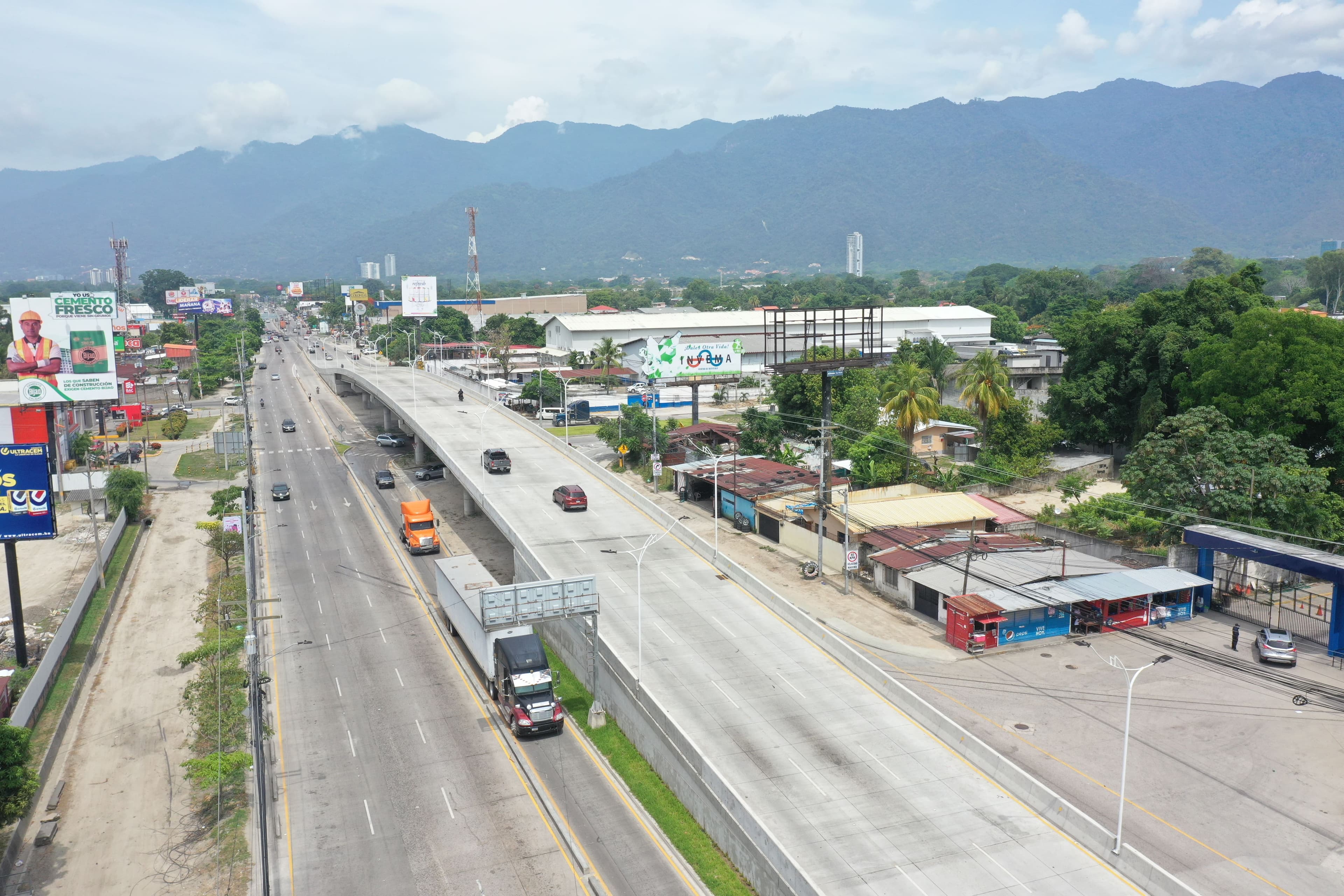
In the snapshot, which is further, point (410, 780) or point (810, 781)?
point (410, 780)

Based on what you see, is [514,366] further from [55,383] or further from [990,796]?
[990,796]

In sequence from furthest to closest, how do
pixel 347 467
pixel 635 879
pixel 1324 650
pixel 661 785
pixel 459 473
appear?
1. pixel 347 467
2. pixel 459 473
3. pixel 1324 650
4. pixel 661 785
5. pixel 635 879

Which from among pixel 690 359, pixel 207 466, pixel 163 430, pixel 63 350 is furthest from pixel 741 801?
pixel 163 430

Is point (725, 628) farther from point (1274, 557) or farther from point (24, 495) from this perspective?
point (24, 495)

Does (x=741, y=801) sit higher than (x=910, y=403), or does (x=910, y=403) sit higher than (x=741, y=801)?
(x=910, y=403)

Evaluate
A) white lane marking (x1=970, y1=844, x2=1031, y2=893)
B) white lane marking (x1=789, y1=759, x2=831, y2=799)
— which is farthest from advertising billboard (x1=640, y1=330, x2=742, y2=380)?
white lane marking (x1=970, y1=844, x2=1031, y2=893)

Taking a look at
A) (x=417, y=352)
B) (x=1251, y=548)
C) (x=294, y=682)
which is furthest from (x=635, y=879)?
(x=417, y=352)
